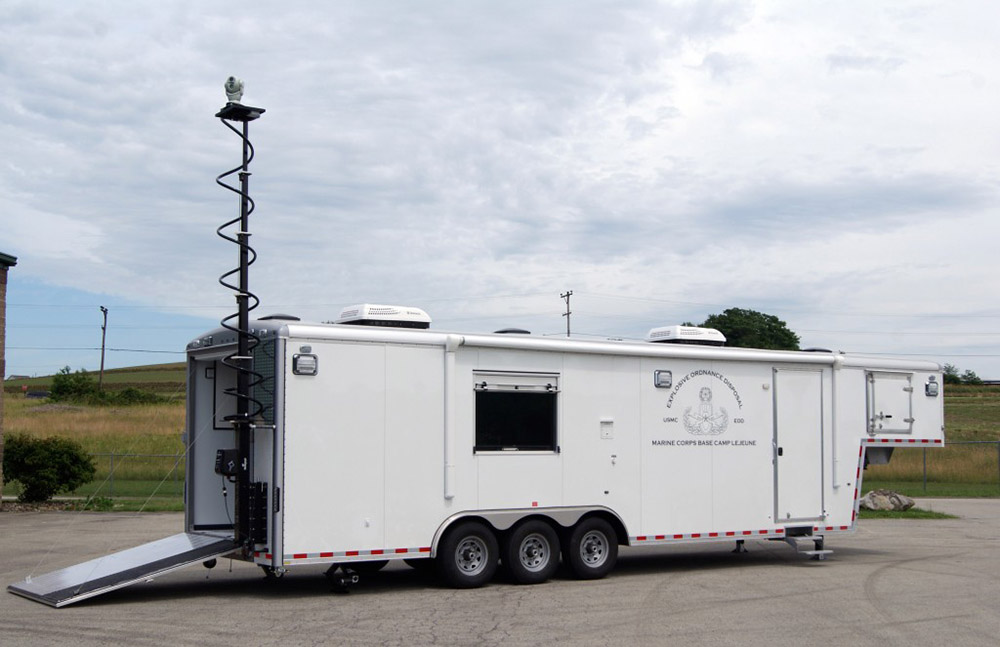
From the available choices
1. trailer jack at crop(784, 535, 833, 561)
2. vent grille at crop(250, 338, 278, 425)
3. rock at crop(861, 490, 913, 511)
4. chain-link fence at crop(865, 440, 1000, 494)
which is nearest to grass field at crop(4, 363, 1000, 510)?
chain-link fence at crop(865, 440, 1000, 494)

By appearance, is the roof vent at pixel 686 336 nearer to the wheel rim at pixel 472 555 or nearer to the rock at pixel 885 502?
the wheel rim at pixel 472 555

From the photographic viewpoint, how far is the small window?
1310 cm

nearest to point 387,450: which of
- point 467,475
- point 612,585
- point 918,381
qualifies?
point 467,475

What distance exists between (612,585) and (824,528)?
400 cm

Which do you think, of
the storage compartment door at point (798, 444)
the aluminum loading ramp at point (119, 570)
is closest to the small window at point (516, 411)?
the aluminum loading ramp at point (119, 570)

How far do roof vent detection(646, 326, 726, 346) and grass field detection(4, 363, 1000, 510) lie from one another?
1223 centimetres

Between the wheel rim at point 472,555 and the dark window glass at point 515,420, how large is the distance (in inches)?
43.8

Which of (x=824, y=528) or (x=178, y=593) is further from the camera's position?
(x=824, y=528)

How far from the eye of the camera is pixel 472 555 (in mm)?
12875

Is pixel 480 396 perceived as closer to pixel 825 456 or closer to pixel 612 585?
pixel 612 585

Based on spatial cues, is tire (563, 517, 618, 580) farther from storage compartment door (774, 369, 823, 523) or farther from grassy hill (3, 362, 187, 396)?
grassy hill (3, 362, 187, 396)

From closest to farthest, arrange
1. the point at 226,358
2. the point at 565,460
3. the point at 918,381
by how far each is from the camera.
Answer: the point at 226,358 < the point at 565,460 < the point at 918,381

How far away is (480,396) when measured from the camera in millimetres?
13109

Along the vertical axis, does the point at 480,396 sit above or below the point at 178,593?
above
